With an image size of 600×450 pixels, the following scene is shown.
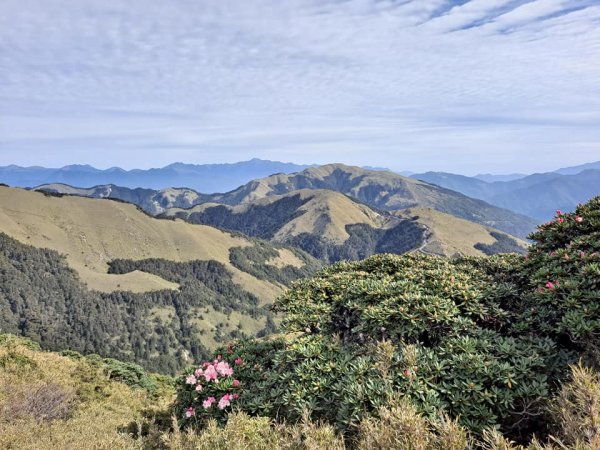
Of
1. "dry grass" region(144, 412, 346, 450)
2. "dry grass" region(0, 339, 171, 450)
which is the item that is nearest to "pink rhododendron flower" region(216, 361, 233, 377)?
"dry grass" region(144, 412, 346, 450)

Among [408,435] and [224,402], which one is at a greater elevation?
[408,435]

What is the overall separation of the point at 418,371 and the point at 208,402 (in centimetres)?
570

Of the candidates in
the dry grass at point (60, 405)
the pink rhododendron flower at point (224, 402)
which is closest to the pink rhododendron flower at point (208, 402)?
the pink rhododendron flower at point (224, 402)

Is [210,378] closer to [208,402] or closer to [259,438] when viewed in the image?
[208,402]

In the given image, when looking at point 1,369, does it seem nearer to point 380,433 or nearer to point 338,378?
point 338,378

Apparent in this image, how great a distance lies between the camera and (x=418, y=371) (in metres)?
8.82

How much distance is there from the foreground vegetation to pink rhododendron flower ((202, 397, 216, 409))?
1.6 inches

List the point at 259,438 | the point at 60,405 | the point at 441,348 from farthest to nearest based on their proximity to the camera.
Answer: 1. the point at 60,405
2. the point at 441,348
3. the point at 259,438

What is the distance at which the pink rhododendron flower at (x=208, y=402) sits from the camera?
10.3 m

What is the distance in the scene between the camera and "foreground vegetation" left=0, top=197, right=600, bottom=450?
22.9 feet

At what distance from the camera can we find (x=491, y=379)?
27.6 feet

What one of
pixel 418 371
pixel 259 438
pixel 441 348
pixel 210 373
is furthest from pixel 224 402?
pixel 441 348

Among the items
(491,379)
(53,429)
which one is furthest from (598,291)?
(53,429)

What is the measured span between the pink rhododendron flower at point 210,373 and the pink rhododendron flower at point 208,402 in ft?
1.77
